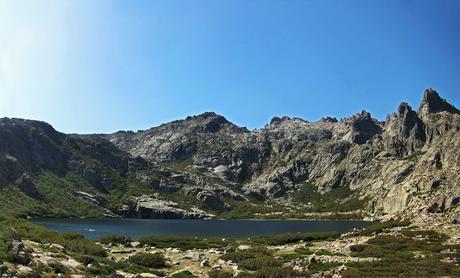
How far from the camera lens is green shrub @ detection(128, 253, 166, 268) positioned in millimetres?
46594

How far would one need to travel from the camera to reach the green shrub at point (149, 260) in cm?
4659

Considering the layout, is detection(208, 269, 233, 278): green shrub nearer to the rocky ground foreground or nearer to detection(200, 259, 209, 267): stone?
the rocky ground foreground

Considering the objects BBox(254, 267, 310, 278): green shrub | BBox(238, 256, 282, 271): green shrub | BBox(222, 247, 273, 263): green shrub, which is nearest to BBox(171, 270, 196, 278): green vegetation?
BBox(254, 267, 310, 278): green shrub

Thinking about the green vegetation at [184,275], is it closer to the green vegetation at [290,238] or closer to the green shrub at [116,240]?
the green shrub at [116,240]

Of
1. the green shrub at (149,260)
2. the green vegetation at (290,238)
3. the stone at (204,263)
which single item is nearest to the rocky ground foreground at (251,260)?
the green shrub at (149,260)

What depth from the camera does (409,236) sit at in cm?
6894

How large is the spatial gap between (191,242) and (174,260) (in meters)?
21.9

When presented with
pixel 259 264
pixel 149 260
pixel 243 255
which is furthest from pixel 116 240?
pixel 259 264

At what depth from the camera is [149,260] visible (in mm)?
47219

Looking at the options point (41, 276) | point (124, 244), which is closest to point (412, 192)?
point (124, 244)

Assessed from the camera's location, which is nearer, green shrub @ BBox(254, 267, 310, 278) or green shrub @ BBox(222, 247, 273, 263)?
green shrub @ BBox(254, 267, 310, 278)

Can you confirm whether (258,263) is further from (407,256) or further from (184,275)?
(407,256)

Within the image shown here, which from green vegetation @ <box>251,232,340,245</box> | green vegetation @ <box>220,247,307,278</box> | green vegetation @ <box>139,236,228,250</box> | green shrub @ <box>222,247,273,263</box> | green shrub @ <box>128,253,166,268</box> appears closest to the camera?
green vegetation @ <box>220,247,307,278</box>

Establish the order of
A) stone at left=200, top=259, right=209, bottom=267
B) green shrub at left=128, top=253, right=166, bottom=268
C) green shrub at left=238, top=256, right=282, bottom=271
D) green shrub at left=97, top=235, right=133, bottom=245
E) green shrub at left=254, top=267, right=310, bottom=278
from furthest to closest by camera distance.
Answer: green shrub at left=97, top=235, right=133, bottom=245 < stone at left=200, top=259, right=209, bottom=267 < green shrub at left=128, top=253, right=166, bottom=268 < green shrub at left=238, top=256, right=282, bottom=271 < green shrub at left=254, top=267, right=310, bottom=278
